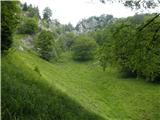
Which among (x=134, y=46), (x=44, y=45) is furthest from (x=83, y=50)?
(x=134, y=46)

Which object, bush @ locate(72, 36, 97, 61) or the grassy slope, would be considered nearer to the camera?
the grassy slope

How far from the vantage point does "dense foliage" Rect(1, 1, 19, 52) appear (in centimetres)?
2208

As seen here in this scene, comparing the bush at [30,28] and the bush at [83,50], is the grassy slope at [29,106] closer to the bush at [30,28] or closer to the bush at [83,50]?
the bush at [30,28]

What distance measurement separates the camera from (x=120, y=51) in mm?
19578

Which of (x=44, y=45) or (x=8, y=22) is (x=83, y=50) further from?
(x=8, y=22)

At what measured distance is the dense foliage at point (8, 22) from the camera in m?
22.1

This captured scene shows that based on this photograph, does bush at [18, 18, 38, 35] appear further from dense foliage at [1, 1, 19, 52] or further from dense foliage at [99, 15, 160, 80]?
dense foliage at [99, 15, 160, 80]

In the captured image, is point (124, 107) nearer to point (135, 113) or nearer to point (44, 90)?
point (135, 113)

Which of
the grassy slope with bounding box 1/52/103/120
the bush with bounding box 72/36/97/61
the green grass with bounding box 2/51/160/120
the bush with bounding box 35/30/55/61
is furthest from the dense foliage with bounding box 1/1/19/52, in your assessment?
the bush with bounding box 72/36/97/61

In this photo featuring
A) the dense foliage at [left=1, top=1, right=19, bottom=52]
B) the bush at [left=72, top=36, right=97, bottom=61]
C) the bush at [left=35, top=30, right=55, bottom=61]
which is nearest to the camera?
→ the dense foliage at [left=1, top=1, right=19, bottom=52]

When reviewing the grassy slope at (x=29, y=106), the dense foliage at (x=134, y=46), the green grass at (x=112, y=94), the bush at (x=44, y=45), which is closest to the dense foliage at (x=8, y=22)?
the grassy slope at (x=29, y=106)

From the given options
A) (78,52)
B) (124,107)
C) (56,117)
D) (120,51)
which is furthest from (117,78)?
(56,117)

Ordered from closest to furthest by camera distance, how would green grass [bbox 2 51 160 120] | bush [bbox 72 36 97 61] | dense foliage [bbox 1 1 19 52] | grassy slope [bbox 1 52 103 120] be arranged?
1. grassy slope [bbox 1 52 103 120]
2. dense foliage [bbox 1 1 19 52]
3. green grass [bbox 2 51 160 120]
4. bush [bbox 72 36 97 61]

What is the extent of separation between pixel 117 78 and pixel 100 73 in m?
8.11
